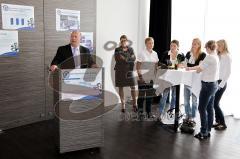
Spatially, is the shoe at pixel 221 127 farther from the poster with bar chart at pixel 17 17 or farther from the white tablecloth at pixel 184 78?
the poster with bar chart at pixel 17 17

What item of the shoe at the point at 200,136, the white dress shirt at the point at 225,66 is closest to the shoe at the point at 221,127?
the shoe at the point at 200,136

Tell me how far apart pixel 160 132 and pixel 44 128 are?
1.90 m

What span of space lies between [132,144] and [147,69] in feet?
6.58

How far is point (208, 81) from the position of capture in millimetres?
3887

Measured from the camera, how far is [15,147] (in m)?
3.73

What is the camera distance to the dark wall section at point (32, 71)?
14.3 ft

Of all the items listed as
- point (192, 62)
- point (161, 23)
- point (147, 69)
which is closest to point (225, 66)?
point (192, 62)

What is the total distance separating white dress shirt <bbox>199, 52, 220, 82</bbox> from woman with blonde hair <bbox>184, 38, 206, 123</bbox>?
536 mm

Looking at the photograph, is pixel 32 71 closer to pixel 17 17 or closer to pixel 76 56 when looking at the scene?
pixel 17 17

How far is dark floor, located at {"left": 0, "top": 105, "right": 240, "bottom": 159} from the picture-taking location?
3531 mm

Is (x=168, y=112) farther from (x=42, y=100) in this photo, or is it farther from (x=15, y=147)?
(x=15, y=147)

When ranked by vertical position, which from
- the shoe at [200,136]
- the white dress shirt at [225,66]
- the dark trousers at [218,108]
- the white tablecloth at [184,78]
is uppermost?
the white dress shirt at [225,66]

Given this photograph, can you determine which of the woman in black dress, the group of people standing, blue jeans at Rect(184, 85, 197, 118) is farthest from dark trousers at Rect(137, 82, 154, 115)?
blue jeans at Rect(184, 85, 197, 118)

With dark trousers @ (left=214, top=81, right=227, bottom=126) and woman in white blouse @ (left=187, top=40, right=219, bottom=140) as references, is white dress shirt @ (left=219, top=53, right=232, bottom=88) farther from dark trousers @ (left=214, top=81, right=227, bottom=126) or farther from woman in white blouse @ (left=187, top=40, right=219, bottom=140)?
woman in white blouse @ (left=187, top=40, right=219, bottom=140)
